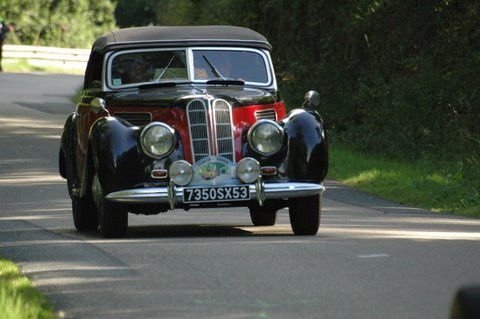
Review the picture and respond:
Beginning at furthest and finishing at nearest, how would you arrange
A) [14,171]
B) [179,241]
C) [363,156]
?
1. [363,156]
2. [14,171]
3. [179,241]

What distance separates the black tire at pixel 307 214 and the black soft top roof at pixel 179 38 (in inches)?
85.1

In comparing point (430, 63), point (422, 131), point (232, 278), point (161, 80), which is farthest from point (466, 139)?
point (232, 278)

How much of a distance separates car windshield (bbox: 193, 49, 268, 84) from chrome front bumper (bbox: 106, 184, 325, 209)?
1908 mm

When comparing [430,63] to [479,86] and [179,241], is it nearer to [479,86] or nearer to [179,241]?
[479,86]

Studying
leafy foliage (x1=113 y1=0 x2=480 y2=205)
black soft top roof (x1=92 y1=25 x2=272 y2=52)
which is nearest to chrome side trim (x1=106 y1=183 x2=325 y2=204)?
black soft top roof (x1=92 y1=25 x2=272 y2=52)

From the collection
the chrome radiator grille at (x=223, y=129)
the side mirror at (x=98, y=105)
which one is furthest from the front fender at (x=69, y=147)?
the chrome radiator grille at (x=223, y=129)

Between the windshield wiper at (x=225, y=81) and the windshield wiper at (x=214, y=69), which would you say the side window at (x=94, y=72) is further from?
the windshield wiper at (x=225, y=81)

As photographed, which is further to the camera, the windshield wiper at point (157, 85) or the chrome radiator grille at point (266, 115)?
the windshield wiper at point (157, 85)

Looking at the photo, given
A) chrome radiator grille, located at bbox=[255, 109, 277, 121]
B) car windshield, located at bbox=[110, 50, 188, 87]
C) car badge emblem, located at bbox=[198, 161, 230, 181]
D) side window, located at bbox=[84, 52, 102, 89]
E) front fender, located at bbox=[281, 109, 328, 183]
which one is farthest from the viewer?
side window, located at bbox=[84, 52, 102, 89]

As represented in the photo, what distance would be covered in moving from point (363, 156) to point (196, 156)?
1221 centimetres

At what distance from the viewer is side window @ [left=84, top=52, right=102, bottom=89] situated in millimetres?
15227

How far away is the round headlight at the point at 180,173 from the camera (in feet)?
42.7

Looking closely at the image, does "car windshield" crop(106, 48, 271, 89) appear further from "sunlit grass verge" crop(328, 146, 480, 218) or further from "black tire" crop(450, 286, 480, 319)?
"black tire" crop(450, 286, 480, 319)

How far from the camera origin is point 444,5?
27.9 metres
